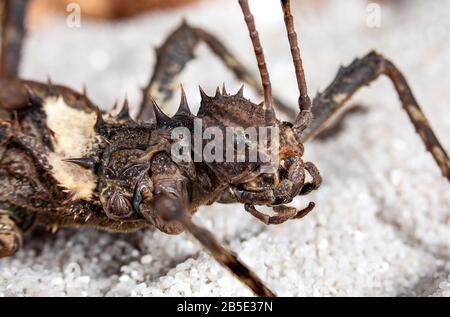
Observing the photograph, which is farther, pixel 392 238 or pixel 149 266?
pixel 392 238

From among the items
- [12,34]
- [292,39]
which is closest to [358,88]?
[292,39]

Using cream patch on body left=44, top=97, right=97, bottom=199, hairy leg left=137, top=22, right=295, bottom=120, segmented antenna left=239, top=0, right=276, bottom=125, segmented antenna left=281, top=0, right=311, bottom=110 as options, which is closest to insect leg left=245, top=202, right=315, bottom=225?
segmented antenna left=239, top=0, right=276, bottom=125

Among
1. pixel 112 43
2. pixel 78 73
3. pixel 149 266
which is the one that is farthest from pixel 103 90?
pixel 149 266

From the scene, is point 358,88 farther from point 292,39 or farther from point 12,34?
point 12,34

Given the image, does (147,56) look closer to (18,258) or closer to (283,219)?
(18,258)

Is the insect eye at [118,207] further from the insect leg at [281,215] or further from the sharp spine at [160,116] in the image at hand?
the insect leg at [281,215]

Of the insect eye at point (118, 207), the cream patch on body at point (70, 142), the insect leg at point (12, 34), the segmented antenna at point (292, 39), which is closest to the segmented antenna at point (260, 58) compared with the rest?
the segmented antenna at point (292, 39)

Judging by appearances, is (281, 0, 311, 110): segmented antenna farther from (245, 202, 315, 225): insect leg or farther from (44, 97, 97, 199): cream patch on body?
(44, 97, 97, 199): cream patch on body
